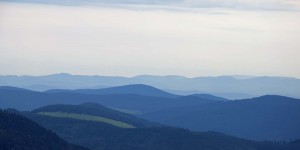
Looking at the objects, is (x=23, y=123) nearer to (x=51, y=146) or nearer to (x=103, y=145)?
(x=51, y=146)

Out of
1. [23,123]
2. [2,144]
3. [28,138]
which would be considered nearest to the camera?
[2,144]

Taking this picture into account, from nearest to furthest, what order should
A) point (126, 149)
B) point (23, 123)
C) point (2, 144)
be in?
point (2, 144) < point (23, 123) < point (126, 149)

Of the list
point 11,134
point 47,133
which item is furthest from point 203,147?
point 11,134

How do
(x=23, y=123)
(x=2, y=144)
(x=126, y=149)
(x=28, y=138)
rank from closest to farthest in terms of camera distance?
(x=2, y=144)
(x=28, y=138)
(x=23, y=123)
(x=126, y=149)

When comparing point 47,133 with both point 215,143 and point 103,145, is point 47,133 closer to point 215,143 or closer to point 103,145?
point 103,145

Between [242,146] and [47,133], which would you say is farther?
[242,146]

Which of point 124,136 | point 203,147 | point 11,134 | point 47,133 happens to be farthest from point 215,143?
point 11,134
